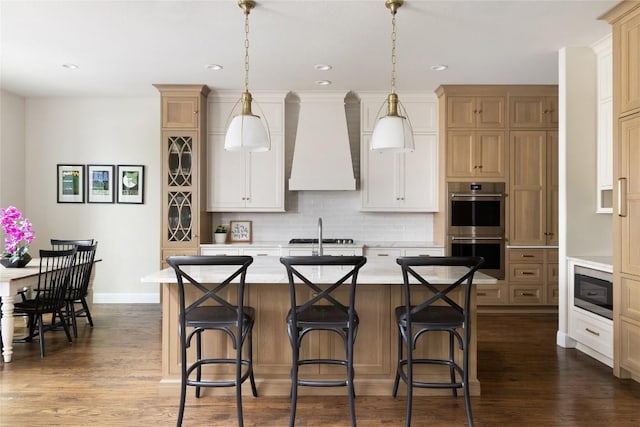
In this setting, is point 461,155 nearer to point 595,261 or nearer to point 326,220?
point 326,220

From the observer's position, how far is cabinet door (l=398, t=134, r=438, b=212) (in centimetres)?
541

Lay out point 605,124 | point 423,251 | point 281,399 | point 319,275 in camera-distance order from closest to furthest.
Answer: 1. point 319,275
2. point 281,399
3. point 605,124
4. point 423,251

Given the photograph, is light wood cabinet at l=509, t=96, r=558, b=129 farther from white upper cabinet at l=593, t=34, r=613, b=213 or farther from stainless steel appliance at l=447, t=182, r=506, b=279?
white upper cabinet at l=593, t=34, r=613, b=213

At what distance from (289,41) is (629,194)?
9.60 ft

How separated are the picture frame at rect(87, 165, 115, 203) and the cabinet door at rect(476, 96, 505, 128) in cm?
474

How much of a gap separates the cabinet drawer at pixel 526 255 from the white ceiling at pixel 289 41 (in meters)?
1.97

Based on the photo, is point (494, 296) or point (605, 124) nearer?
point (605, 124)

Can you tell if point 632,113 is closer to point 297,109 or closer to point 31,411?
point 297,109

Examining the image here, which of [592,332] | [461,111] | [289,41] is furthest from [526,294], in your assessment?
[289,41]

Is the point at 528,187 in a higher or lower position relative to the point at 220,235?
higher

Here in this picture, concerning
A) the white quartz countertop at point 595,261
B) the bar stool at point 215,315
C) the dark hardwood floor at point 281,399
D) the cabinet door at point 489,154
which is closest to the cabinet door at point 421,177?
the cabinet door at point 489,154

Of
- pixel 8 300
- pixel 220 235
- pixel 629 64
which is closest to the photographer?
pixel 629 64

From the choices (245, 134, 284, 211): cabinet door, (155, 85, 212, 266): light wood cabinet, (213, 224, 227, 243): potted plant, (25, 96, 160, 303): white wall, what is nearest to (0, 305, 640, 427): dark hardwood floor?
(155, 85, 212, 266): light wood cabinet

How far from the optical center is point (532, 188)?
514 cm
